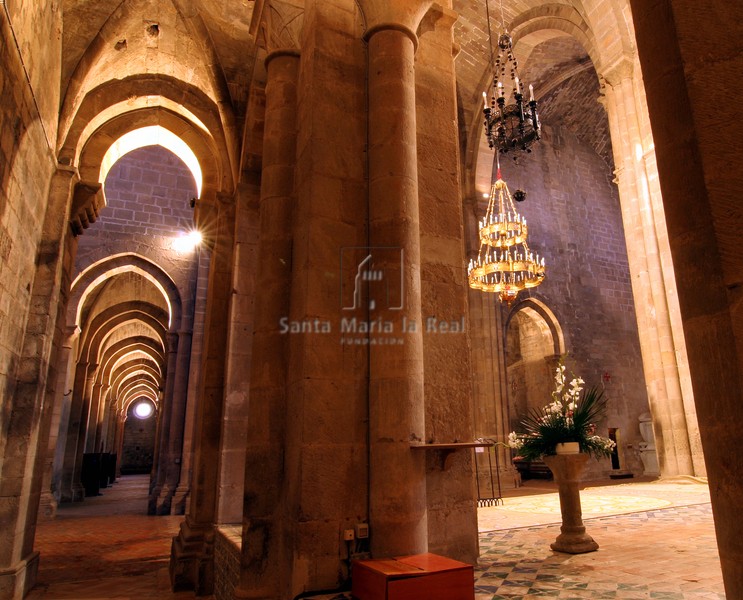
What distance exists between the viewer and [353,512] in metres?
3.34

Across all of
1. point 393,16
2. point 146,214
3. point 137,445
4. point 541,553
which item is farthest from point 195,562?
point 137,445

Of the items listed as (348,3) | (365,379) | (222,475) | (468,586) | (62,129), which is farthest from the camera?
(62,129)

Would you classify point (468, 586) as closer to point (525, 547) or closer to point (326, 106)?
point (525, 547)

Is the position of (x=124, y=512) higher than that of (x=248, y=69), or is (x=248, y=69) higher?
(x=248, y=69)

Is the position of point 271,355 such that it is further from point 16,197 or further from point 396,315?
point 16,197

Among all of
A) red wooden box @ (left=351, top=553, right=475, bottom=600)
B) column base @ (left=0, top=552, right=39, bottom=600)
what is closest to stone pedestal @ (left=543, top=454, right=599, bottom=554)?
red wooden box @ (left=351, top=553, right=475, bottom=600)

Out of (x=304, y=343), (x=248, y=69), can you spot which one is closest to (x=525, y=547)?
(x=304, y=343)

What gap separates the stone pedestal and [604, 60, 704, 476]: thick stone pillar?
643cm

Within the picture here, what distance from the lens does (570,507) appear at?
4.29 m

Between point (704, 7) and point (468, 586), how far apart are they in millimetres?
2895

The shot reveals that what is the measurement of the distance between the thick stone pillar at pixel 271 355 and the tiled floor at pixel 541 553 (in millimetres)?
1494

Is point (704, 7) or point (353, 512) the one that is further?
point (353, 512)

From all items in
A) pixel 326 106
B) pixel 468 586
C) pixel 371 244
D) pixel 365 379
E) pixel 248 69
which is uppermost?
pixel 248 69

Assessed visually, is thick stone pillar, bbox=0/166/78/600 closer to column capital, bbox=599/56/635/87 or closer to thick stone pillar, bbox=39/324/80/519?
thick stone pillar, bbox=39/324/80/519
